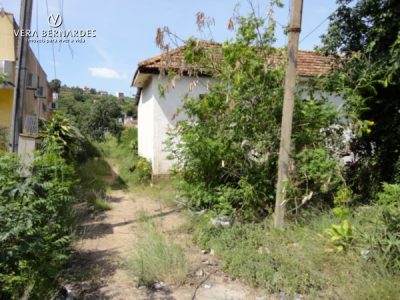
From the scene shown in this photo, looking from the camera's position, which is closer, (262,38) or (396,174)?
(262,38)

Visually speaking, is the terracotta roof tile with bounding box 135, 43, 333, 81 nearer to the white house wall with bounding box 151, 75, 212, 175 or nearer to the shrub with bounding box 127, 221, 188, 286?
the white house wall with bounding box 151, 75, 212, 175

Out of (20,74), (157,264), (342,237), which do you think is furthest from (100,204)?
(342,237)

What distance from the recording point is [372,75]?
4.91 metres

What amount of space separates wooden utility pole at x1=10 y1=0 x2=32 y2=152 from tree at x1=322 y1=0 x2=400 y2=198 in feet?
16.6

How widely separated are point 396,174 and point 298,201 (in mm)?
2020

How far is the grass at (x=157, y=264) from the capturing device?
11.6ft

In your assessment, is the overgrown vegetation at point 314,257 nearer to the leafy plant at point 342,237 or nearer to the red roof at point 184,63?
the leafy plant at point 342,237

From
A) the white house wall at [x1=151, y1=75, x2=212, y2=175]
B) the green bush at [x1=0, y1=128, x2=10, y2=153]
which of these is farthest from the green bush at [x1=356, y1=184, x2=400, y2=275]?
the green bush at [x1=0, y1=128, x2=10, y2=153]

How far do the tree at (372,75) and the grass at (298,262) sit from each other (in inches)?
83.4

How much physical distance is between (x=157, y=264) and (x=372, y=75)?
4327mm

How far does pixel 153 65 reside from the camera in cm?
870

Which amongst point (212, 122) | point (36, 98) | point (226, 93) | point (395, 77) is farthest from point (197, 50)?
point (36, 98)

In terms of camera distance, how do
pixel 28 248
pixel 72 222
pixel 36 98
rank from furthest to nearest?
pixel 36 98
pixel 72 222
pixel 28 248

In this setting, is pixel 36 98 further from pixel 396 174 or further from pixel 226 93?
pixel 396 174
